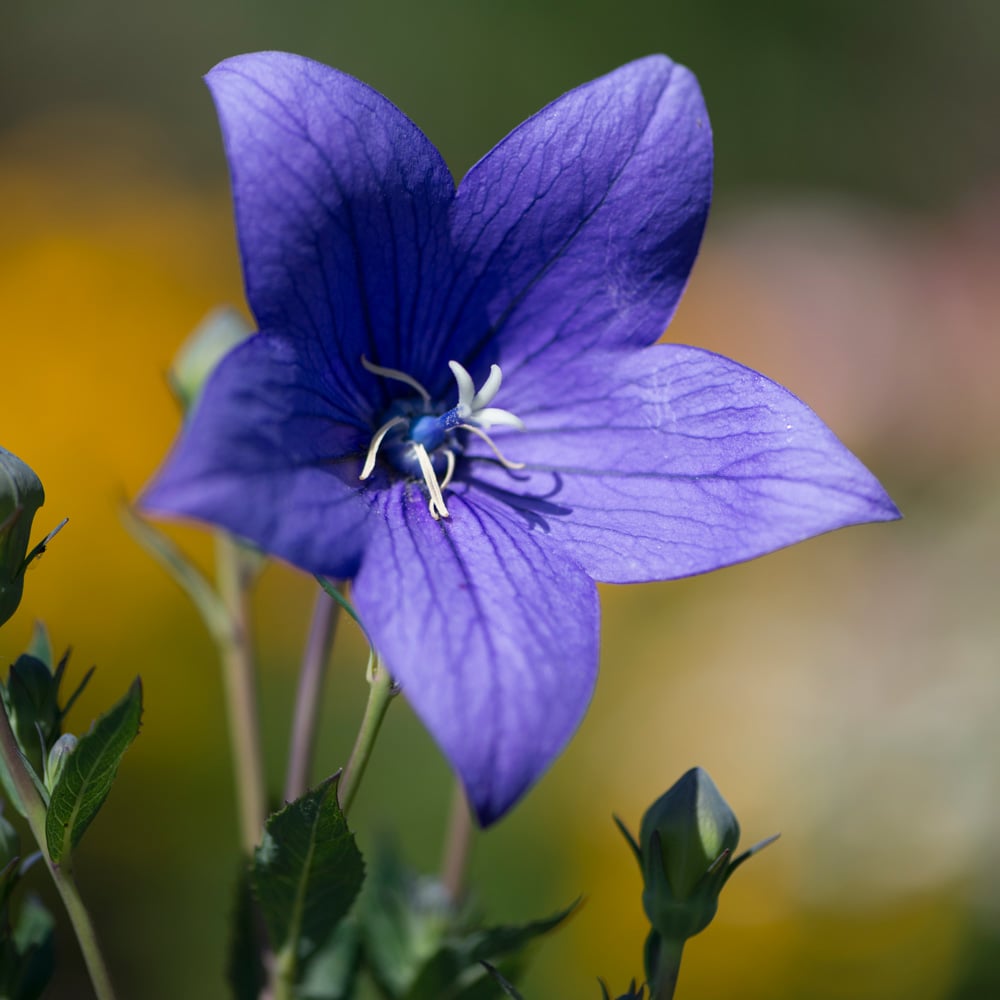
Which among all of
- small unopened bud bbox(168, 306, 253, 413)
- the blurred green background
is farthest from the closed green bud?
the blurred green background

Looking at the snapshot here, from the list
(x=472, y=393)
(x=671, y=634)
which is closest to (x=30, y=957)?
(x=472, y=393)

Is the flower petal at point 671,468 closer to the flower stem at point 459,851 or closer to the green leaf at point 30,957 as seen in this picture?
the flower stem at point 459,851

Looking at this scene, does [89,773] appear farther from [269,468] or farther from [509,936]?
[509,936]

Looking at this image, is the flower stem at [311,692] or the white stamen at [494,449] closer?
the white stamen at [494,449]

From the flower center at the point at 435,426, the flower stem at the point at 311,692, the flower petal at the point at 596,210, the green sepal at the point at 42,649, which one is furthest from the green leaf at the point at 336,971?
the flower petal at the point at 596,210

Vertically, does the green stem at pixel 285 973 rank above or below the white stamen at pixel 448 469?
below

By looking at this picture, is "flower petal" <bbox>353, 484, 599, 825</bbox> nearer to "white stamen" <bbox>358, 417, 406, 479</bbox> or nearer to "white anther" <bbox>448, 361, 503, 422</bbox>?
"white stamen" <bbox>358, 417, 406, 479</bbox>
